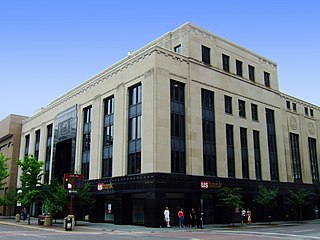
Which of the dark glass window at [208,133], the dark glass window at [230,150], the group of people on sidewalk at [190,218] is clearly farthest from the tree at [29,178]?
the dark glass window at [230,150]

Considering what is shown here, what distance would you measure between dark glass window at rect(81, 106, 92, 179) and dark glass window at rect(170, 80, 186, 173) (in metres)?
14.4

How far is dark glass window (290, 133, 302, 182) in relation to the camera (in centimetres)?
5184

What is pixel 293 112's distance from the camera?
2153 inches

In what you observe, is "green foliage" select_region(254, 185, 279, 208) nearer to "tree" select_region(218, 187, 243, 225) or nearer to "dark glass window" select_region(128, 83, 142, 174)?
"tree" select_region(218, 187, 243, 225)

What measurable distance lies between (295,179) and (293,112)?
34.1 feet

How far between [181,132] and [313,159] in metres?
29.4

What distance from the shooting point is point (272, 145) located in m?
48.8

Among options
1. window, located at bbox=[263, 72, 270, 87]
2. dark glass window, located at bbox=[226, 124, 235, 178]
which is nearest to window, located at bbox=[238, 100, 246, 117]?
dark glass window, located at bbox=[226, 124, 235, 178]

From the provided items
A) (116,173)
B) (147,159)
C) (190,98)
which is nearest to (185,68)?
(190,98)

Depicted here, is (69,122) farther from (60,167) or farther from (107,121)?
(107,121)

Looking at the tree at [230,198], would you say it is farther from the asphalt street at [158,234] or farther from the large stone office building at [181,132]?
the asphalt street at [158,234]

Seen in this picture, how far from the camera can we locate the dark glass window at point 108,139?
41.7 metres

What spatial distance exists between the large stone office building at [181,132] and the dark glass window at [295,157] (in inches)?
7.3

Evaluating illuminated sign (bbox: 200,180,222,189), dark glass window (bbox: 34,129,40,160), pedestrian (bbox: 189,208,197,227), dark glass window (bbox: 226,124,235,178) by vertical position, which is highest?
dark glass window (bbox: 34,129,40,160)
